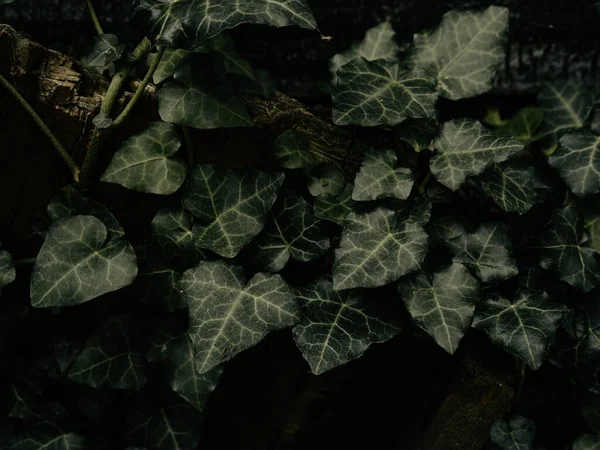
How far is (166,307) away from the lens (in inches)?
52.8

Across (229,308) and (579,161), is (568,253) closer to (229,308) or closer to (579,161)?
(579,161)

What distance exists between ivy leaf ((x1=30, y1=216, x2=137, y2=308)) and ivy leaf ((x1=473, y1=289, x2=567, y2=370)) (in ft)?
2.38

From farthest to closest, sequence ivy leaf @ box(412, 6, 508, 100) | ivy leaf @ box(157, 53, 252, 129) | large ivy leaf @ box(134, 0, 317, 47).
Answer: ivy leaf @ box(412, 6, 508, 100) → ivy leaf @ box(157, 53, 252, 129) → large ivy leaf @ box(134, 0, 317, 47)

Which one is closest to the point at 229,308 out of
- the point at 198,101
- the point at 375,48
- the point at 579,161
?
the point at 198,101

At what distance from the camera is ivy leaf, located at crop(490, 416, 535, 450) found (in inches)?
54.8

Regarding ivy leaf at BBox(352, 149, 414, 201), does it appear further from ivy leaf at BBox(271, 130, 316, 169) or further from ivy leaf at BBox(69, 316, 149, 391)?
ivy leaf at BBox(69, 316, 149, 391)

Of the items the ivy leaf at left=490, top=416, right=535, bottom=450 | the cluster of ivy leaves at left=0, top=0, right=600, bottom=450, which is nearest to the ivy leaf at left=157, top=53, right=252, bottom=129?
the cluster of ivy leaves at left=0, top=0, right=600, bottom=450

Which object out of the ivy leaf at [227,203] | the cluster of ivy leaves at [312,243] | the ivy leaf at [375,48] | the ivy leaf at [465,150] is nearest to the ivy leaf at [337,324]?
the cluster of ivy leaves at [312,243]

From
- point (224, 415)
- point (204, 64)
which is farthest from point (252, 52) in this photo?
point (224, 415)

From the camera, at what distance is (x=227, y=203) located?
1289mm

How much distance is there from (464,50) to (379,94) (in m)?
0.24

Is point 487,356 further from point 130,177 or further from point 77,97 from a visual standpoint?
point 77,97

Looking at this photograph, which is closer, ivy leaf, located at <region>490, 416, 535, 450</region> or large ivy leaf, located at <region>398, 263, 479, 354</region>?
large ivy leaf, located at <region>398, 263, 479, 354</region>

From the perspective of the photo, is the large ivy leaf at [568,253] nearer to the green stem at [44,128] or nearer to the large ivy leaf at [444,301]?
the large ivy leaf at [444,301]
